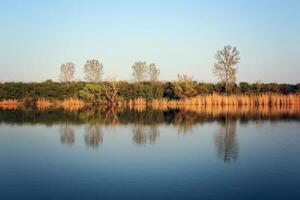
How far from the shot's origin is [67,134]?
17.2 metres

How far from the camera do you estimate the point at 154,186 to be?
8.66 m

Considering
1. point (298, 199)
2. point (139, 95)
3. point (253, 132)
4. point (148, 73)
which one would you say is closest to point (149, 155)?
point (298, 199)

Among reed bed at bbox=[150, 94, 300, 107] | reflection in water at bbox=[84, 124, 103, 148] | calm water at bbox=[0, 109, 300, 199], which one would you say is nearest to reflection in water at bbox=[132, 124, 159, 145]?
calm water at bbox=[0, 109, 300, 199]

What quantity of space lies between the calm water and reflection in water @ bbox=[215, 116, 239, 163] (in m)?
0.03

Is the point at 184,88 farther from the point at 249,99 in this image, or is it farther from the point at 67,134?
the point at 67,134

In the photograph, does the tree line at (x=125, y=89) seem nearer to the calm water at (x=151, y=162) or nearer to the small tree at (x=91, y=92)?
the small tree at (x=91, y=92)

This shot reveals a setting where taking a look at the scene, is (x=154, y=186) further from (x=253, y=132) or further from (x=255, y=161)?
(x=253, y=132)

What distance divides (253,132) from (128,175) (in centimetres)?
918

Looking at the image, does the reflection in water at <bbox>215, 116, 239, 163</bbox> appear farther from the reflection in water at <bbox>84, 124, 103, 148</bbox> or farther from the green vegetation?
the green vegetation

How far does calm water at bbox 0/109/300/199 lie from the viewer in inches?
327

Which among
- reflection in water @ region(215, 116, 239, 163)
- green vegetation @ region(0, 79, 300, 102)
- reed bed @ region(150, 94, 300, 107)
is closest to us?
reflection in water @ region(215, 116, 239, 163)

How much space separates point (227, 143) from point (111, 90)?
2819 centimetres

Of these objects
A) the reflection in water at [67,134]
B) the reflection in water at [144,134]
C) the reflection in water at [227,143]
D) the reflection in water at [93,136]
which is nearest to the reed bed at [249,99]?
the reflection in water at [227,143]

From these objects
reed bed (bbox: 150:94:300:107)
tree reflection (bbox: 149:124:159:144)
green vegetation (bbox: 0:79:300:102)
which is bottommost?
tree reflection (bbox: 149:124:159:144)
